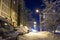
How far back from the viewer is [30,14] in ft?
188

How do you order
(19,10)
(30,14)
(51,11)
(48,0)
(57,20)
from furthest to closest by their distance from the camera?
(30,14), (19,10), (48,0), (51,11), (57,20)

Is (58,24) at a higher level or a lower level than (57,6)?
lower

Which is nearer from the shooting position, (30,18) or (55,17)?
(55,17)

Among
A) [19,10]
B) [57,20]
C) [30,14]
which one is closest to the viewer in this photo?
[57,20]

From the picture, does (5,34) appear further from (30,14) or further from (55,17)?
(30,14)

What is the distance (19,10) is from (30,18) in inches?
665

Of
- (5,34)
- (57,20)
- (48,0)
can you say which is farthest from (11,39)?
(48,0)

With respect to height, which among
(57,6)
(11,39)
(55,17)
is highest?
(57,6)

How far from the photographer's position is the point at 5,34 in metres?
10.5

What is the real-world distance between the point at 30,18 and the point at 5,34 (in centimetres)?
4741

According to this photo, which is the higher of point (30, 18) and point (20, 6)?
point (20, 6)

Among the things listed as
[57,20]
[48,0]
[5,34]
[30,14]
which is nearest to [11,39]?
[5,34]

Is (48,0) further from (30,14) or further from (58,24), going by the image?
(30,14)

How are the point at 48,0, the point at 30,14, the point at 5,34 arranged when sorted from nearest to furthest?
the point at 5,34 → the point at 48,0 → the point at 30,14
